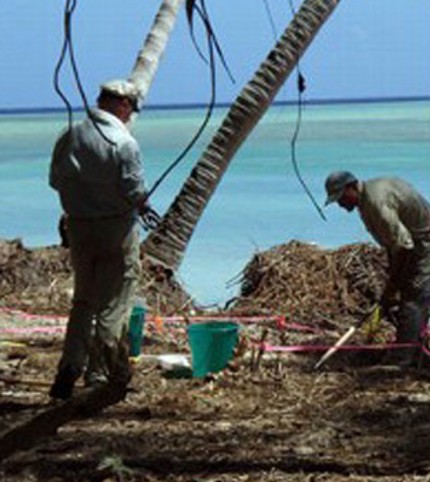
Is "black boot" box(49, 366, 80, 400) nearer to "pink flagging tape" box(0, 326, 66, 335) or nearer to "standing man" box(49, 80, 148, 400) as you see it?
"standing man" box(49, 80, 148, 400)

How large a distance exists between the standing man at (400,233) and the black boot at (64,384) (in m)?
2.02

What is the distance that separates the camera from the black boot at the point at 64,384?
7324mm

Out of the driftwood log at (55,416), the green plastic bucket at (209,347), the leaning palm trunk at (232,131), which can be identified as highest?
the leaning palm trunk at (232,131)

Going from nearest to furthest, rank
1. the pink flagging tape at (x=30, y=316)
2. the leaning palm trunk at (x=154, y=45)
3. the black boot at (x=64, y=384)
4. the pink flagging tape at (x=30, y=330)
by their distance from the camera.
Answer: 1. the black boot at (x=64, y=384)
2. the pink flagging tape at (x=30, y=330)
3. the pink flagging tape at (x=30, y=316)
4. the leaning palm trunk at (x=154, y=45)

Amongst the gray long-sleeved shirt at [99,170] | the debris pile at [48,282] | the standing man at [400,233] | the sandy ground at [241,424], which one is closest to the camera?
the sandy ground at [241,424]

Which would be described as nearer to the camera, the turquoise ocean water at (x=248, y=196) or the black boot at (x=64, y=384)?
the black boot at (x=64, y=384)

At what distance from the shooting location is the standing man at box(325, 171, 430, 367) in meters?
8.15

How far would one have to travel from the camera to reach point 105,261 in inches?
293

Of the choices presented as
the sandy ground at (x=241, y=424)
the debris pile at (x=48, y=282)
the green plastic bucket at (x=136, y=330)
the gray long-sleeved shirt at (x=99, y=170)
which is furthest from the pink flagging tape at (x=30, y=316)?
the gray long-sleeved shirt at (x=99, y=170)

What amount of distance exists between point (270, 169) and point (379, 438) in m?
43.0

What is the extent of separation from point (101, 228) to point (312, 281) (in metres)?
4.98

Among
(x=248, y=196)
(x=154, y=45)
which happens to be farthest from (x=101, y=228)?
(x=248, y=196)

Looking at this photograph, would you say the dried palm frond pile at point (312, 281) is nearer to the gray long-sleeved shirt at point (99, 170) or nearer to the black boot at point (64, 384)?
the black boot at point (64, 384)

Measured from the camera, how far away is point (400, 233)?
816cm
